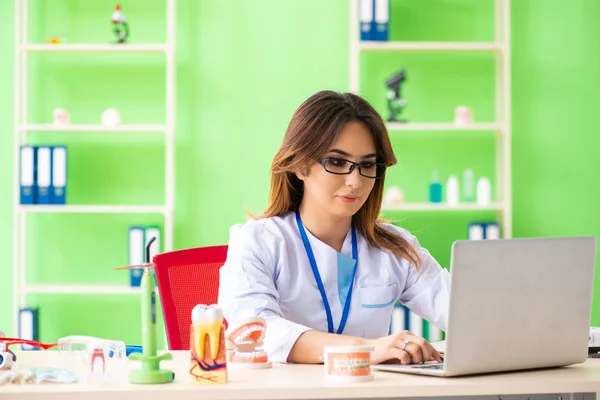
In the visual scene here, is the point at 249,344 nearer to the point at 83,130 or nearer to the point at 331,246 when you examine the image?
the point at 331,246

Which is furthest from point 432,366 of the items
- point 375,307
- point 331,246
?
point 331,246

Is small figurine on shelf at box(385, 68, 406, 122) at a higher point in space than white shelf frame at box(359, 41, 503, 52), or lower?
lower

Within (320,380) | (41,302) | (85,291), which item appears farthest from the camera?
(41,302)

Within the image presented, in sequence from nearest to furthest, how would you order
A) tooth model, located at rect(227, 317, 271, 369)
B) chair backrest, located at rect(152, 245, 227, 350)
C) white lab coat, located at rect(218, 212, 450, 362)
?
tooth model, located at rect(227, 317, 271, 369) < white lab coat, located at rect(218, 212, 450, 362) < chair backrest, located at rect(152, 245, 227, 350)

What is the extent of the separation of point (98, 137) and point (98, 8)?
65 centimetres

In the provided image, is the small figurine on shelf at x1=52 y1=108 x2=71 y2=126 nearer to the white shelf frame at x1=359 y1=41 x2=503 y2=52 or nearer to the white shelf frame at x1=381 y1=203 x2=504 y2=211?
the white shelf frame at x1=359 y1=41 x2=503 y2=52

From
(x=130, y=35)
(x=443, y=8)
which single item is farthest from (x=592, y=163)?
(x=130, y=35)

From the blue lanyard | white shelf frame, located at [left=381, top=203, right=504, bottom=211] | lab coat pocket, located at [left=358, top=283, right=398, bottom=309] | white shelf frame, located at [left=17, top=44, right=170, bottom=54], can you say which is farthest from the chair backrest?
white shelf frame, located at [left=17, top=44, right=170, bottom=54]

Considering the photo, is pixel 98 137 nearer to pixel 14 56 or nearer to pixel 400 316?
pixel 14 56

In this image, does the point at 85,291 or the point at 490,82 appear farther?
the point at 490,82

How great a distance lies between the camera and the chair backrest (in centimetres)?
206

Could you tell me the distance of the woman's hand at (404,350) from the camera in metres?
1.53

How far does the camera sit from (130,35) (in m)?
4.23

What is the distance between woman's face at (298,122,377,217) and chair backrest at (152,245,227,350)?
40 centimetres
